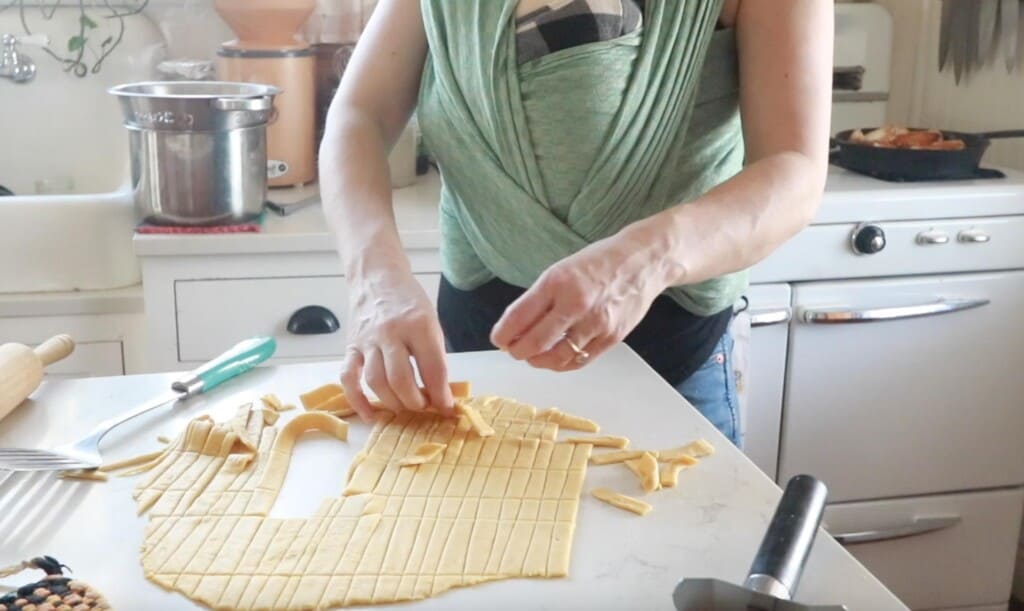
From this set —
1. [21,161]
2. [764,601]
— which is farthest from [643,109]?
[21,161]

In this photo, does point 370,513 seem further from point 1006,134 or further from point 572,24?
point 1006,134

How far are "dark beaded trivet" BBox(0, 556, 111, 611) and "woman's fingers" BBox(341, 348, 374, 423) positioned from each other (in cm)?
27

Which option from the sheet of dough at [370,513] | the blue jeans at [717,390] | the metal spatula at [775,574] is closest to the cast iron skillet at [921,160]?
the blue jeans at [717,390]

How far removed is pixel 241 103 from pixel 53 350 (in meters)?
0.66

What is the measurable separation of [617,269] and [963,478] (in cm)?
134

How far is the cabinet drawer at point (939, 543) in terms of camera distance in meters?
1.87

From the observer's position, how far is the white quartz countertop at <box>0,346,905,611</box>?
0.65 m

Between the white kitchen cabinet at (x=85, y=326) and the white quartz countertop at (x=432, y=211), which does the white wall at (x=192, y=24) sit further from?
the white kitchen cabinet at (x=85, y=326)

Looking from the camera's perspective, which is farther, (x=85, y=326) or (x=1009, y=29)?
(x=1009, y=29)

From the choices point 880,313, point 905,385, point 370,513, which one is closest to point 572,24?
point 370,513

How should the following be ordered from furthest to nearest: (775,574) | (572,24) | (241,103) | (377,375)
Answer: (241,103)
(572,24)
(377,375)
(775,574)

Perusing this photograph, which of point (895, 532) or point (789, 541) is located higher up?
point (789, 541)

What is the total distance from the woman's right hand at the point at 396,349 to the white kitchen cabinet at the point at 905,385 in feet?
3.41

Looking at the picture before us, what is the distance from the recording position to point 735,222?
33.5 inches
